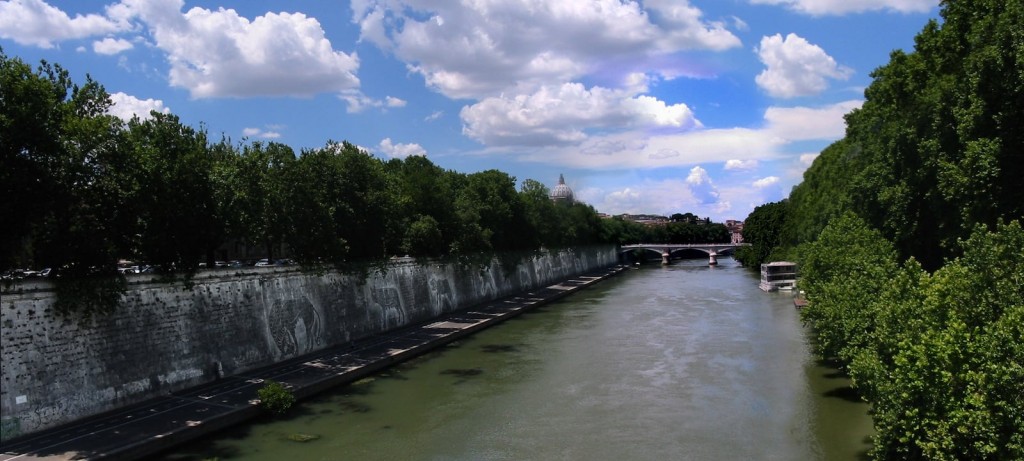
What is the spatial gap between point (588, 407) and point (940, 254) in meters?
13.2

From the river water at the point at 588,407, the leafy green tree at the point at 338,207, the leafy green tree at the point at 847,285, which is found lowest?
the river water at the point at 588,407

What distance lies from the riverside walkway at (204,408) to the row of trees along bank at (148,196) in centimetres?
300

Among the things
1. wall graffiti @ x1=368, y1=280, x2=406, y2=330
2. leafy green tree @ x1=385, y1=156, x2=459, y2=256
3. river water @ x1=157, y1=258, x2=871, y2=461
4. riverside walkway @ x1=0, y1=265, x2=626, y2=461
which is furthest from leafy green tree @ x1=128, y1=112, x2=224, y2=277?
leafy green tree @ x1=385, y1=156, x2=459, y2=256

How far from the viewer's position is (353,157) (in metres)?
27.5

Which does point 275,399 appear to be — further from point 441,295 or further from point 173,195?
point 441,295

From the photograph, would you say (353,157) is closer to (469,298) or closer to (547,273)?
(469,298)

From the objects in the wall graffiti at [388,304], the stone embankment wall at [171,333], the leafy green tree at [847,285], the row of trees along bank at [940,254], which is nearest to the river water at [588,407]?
the leafy green tree at [847,285]

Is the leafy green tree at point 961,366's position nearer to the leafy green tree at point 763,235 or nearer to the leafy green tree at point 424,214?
the leafy green tree at point 424,214

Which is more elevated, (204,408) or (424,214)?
(424,214)

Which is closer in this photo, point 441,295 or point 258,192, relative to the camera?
point 258,192

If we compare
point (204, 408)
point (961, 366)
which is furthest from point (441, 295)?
point (961, 366)

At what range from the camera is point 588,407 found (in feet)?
64.1

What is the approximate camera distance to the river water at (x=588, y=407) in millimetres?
15812

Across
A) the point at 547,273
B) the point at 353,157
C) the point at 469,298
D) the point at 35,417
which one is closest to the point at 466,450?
the point at 35,417
